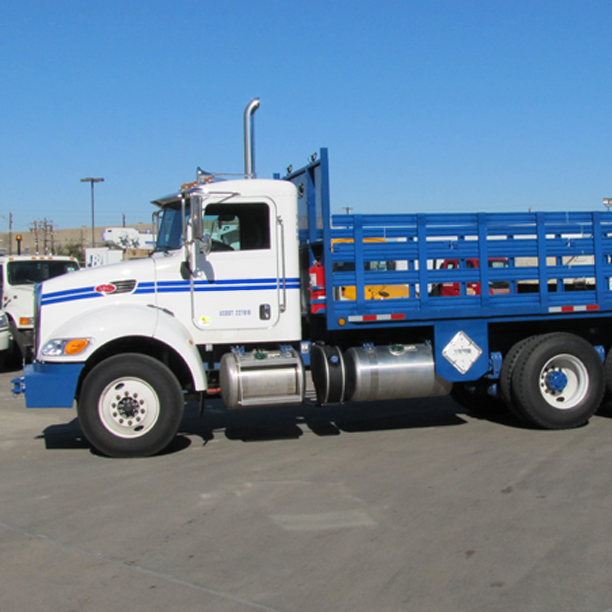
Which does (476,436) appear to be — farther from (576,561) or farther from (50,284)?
(50,284)

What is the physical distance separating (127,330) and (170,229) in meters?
1.37

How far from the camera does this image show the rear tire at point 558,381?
8031 millimetres

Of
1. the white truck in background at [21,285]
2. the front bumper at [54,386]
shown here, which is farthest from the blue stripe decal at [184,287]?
the white truck in background at [21,285]

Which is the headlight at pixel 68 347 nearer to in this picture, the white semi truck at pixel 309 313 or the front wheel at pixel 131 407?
the white semi truck at pixel 309 313

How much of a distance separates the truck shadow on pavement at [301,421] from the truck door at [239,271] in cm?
140

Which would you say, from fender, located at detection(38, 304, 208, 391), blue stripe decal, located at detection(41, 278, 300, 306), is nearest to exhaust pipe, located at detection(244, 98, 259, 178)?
blue stripe decal, located at detection(41, 278, 300, 306)

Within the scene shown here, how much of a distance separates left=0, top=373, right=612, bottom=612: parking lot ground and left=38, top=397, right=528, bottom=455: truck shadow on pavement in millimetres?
84

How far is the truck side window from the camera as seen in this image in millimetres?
7688

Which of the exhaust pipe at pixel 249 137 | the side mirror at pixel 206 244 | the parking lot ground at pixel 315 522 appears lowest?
the parking lot ground at pixel 315 522

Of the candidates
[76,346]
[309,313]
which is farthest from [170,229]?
[309,313]

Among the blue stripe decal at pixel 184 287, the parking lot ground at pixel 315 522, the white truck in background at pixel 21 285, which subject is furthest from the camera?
the white truck in background at pixel 21 285

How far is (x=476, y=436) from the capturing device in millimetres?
7988

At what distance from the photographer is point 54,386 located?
23.0 feet

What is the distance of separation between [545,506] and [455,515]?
0.74 metres
